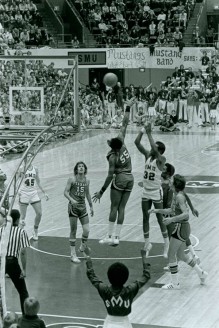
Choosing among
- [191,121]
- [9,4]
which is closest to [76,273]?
[191,121]

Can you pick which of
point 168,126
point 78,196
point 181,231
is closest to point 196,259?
point 181,231

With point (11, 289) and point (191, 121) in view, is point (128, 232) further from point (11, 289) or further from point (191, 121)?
point (191, 121)

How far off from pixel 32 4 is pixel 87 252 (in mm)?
35395

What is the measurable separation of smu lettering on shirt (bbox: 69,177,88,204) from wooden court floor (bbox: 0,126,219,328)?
3.94 ft

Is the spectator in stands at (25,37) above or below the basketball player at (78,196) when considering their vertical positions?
above

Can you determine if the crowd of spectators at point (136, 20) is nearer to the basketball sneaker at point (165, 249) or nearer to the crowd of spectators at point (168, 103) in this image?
the crowd of spectators at point (168, 103)

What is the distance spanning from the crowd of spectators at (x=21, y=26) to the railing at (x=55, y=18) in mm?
781

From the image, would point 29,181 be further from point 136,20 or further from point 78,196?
point 136,20

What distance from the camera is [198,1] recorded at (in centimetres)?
4519

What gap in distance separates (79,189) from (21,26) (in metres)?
28.7

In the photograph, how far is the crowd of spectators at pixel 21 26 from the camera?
3919 cm

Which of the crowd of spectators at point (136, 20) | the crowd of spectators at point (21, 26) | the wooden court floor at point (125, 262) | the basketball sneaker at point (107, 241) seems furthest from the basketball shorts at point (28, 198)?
the crowd of spectators at point (136, 20)

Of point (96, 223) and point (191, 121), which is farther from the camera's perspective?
point (191, 121)

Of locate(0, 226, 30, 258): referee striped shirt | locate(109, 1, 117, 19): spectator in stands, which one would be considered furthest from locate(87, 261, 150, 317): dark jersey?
locate(109, 1, 117, 19): spectator in stands
